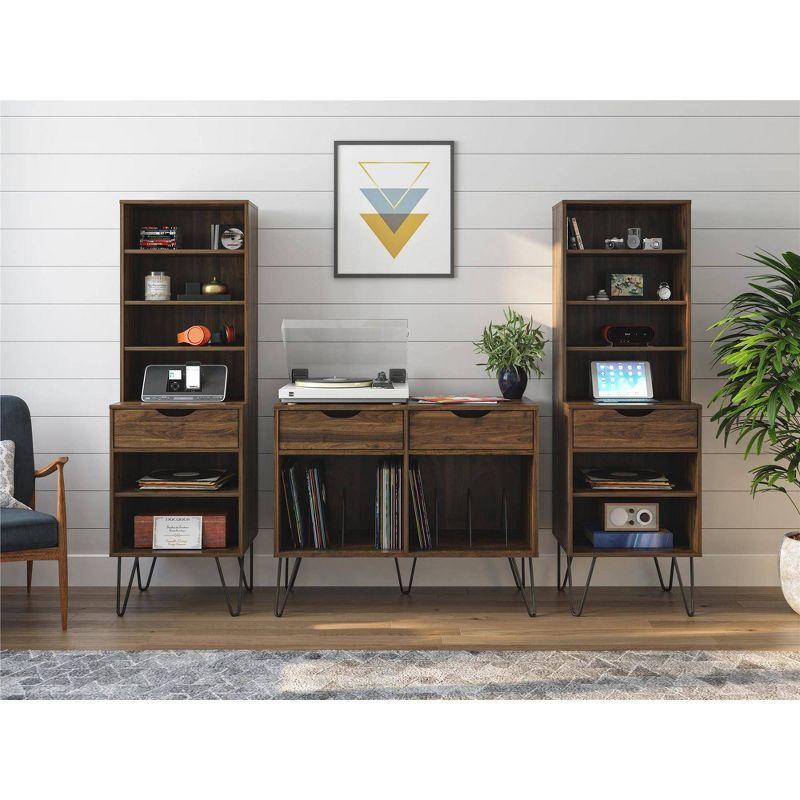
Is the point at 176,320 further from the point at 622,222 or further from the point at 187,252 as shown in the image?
the point at 622,222

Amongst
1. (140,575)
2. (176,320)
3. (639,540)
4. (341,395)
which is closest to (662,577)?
(639,540)

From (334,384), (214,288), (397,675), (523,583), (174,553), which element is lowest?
(397,675)

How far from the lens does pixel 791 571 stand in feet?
10.5

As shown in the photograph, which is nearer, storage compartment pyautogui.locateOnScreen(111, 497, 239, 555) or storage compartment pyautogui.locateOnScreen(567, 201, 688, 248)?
storage compartment pyautogui.locateOnScreen(111, 497, 239, 555)

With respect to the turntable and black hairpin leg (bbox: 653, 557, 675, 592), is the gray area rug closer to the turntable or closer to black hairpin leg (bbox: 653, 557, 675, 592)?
black hairpin leg (bbox: 653, 557, 675, 592)

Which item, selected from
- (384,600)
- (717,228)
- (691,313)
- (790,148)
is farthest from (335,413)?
(790,148)

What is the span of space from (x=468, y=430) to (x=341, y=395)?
1.78 feet

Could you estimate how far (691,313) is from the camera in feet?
11.4

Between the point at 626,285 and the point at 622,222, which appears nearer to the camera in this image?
the point at 626,285

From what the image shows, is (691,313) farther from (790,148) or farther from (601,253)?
(790,148)

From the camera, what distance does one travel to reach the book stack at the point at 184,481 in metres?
3.21

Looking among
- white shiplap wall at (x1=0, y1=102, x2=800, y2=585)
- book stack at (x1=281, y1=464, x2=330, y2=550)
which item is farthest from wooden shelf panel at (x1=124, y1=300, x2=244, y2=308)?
book stack at (x1=281, y1=464, x2=330, y2=550)

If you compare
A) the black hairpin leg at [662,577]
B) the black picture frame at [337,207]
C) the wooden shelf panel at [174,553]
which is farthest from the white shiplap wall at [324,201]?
the black hairpin leg at [662,577]

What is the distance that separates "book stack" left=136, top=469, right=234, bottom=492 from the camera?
10.5 feet
